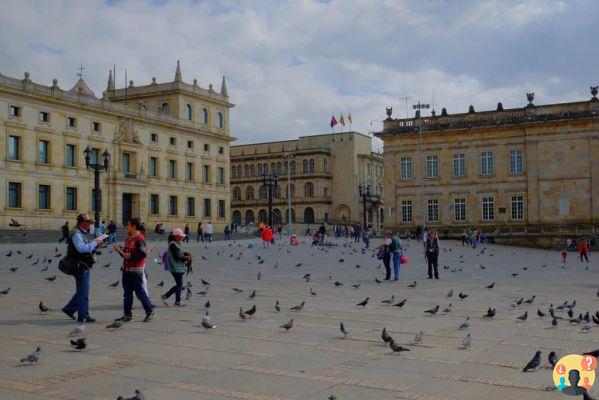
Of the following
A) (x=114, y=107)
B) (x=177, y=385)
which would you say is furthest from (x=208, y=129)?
(x=177, y=385)

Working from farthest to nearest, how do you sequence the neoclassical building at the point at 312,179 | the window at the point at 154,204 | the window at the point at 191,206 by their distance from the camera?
the neoclassical building at the point at 312,179
the window at the point at 191,206
the window at the point at 154,204

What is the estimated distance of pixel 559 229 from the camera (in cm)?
5006

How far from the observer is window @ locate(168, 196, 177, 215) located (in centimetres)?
6200

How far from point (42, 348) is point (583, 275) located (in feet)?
57.5

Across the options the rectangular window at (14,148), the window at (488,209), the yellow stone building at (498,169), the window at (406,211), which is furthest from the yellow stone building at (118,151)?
the window at (488,209)

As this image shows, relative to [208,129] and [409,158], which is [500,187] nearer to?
[409,158]

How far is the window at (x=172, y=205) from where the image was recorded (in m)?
62.0

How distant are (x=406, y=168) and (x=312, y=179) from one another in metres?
29.8

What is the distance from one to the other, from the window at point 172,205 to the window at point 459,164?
82.7 ft

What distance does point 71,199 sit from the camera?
5222cm

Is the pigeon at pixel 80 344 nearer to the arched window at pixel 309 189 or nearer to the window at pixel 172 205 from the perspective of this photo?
the window at pixel 172 205

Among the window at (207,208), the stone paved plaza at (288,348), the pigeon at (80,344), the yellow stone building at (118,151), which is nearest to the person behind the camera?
the stone paved plaza at (288,348)

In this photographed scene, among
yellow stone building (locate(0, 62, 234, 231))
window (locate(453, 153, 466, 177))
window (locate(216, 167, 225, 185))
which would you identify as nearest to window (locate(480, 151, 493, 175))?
window (locate(453, 153, 466, 177))

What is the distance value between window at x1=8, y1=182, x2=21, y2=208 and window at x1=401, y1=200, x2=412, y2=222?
29477 millimetres
